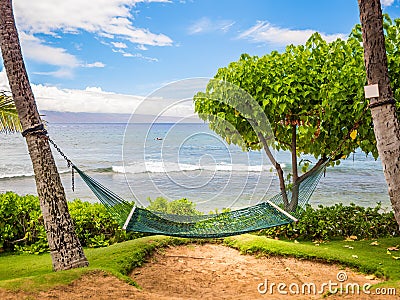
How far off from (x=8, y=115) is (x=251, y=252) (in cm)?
239

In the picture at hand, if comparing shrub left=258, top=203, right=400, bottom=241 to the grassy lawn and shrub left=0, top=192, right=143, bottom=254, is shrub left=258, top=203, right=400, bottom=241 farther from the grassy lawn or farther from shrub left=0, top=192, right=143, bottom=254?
shrub left=0, top=192, right=143, bottom=254

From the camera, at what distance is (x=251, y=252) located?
364cm

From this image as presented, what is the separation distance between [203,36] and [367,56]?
17165mm

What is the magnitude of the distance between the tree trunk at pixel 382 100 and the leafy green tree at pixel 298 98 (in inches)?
41.7

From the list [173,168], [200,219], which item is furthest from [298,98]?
[173,168]

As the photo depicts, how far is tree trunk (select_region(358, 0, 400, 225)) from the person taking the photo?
2.57 metres

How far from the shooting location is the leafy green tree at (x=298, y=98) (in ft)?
12.3

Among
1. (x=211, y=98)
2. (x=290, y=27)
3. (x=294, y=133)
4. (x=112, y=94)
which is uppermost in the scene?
(x=290, y=27)

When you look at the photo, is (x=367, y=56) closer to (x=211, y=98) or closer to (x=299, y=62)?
(x=299, y=62)

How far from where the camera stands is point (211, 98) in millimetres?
4105

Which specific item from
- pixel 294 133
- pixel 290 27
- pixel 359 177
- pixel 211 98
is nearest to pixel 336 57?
pixel 294 133

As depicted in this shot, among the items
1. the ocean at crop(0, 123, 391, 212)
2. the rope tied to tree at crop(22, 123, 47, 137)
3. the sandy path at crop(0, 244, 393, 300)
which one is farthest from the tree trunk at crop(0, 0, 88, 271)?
the ocean at crop(0, 123, 391, 212)

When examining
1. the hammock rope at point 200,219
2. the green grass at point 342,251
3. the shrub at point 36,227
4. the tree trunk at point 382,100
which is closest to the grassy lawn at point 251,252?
the green grass at point 342,251

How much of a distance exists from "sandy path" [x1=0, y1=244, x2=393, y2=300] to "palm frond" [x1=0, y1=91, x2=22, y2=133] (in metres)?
1.70
